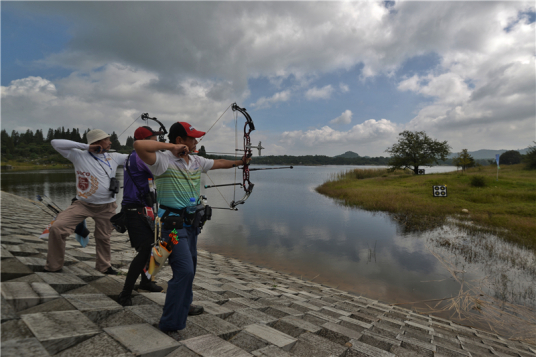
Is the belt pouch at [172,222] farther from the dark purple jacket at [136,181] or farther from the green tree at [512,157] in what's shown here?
the green tree at [512,157]

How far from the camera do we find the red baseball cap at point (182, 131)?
3.24 metres

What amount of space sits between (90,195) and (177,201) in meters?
2.22

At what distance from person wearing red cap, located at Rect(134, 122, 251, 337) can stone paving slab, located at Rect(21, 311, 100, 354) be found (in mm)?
730

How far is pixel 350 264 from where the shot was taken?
10930 millimetres

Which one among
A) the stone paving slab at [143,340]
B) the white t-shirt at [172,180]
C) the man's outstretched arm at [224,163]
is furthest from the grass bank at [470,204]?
the stone paving slab at [143,340]

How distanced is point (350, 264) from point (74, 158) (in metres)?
10.2

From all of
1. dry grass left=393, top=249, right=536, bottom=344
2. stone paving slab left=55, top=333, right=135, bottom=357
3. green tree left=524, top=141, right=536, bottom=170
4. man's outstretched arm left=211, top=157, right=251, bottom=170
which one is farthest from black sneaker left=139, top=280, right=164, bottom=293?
green tree left=524, top=141, right=536, bottom=170

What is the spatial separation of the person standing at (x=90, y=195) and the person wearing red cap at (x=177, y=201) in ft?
6.45

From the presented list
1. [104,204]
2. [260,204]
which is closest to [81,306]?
[104,204]

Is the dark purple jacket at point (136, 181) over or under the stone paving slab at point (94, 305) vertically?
over

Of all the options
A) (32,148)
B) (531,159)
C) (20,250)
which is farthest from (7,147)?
(531,159)

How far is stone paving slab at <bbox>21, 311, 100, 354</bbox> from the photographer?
7.42 ft

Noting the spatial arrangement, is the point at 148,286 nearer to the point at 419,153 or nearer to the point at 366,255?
the point at 366,255

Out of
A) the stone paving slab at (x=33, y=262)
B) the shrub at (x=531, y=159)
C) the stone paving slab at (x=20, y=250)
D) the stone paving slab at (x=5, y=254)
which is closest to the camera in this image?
the stone paving slab at (x=33, y=262)
